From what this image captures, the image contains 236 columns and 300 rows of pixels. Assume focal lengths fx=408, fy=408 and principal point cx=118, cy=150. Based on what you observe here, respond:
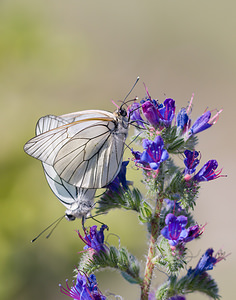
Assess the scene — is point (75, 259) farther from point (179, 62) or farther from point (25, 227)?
point (179, 62)

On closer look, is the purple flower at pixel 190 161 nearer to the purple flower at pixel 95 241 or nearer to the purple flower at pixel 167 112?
the purple flower at pixel 167 112

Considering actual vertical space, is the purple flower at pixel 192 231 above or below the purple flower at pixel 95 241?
above

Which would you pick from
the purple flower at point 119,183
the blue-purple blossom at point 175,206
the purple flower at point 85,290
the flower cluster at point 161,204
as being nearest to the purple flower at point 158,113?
the flower cluster at point 161,204

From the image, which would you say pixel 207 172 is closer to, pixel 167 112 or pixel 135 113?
pixel 167 112

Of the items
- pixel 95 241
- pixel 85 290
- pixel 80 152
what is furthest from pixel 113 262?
pixel 80 152

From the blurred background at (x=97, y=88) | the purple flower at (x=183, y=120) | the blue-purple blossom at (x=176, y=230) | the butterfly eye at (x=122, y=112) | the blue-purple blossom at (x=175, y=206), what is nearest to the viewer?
the blue-purple blossom at (x=176, y=230)

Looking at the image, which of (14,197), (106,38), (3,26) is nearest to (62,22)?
(106,38)
